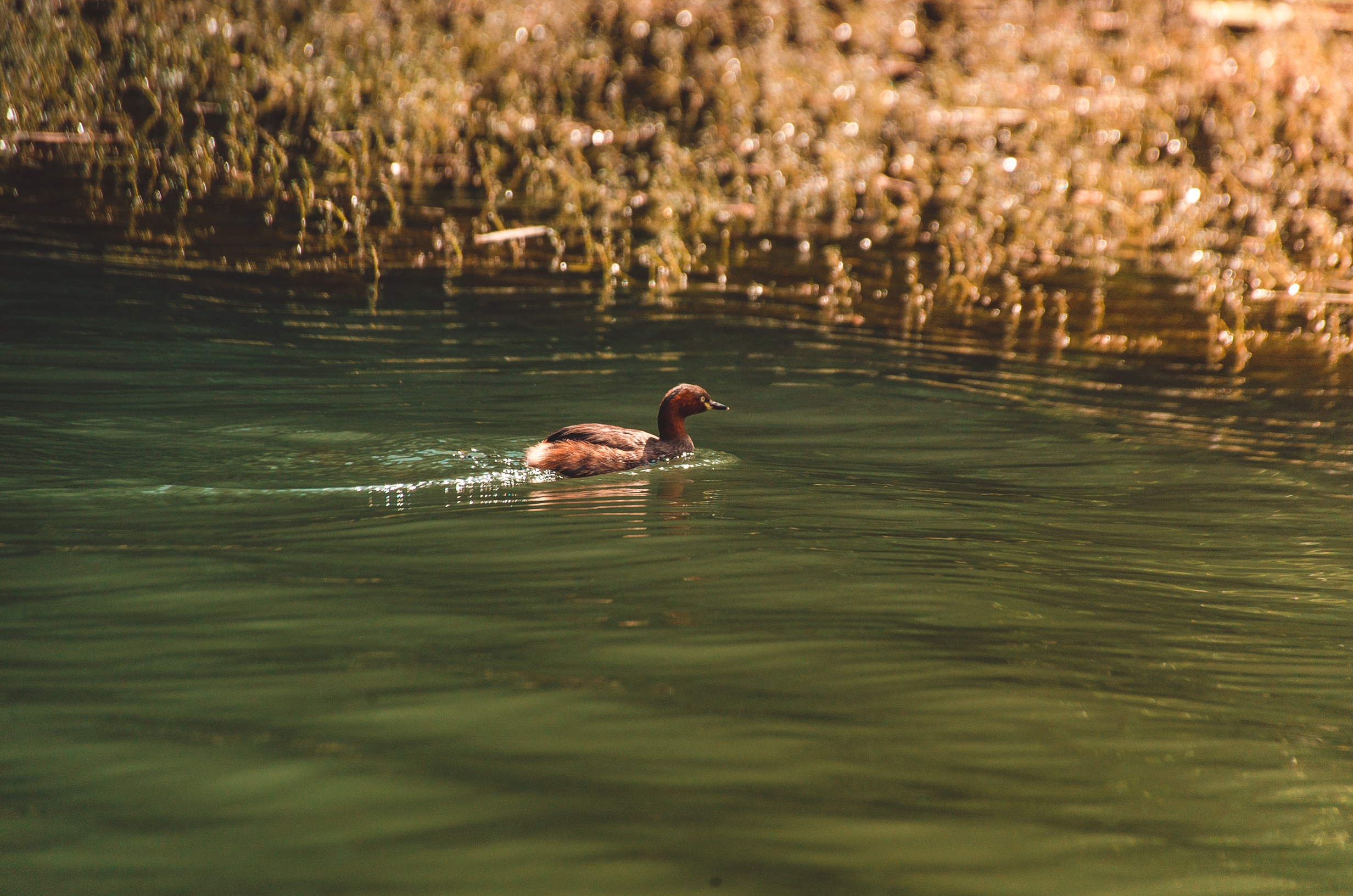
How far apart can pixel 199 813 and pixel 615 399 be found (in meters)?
6.21

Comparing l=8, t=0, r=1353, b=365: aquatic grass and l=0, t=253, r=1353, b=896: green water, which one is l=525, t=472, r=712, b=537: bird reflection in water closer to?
l=0, t=253, r=1353, b=896: green water

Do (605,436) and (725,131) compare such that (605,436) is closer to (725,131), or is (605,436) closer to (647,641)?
(647,641)

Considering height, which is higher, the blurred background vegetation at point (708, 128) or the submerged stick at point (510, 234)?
the blurred background vegetation at point (708, 128)

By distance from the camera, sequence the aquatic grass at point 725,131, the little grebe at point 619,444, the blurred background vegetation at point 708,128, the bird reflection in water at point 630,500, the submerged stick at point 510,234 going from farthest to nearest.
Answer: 1. the blurred background vegetation at point 708,128
2. the aquatic grass at point 725,131
3. the submerged stick at point 510,234
4. the little grebe at point 619,444
5. the bird reflection in water at point 630,500

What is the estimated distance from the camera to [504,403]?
29.3 ft

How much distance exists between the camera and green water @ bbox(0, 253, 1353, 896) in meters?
3.42

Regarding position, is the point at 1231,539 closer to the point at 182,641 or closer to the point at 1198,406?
the point at 1198,406

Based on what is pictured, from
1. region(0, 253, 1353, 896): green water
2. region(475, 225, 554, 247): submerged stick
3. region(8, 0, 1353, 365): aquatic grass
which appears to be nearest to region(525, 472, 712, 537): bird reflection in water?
region(0, 253, 1353, 896): green water

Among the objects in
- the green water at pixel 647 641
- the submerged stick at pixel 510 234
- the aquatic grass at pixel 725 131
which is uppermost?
the aquatic grass at pixel 725 131

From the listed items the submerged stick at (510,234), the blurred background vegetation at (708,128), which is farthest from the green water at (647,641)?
the blurred background vegetation at (708,128)

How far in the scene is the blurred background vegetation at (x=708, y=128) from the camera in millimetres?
14602

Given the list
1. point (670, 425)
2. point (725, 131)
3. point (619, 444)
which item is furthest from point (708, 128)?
point (619, 444)

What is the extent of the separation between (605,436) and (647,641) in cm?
297

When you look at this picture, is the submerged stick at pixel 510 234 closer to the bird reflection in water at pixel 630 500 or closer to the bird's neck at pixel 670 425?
the bird's neck at pixel 670 425
